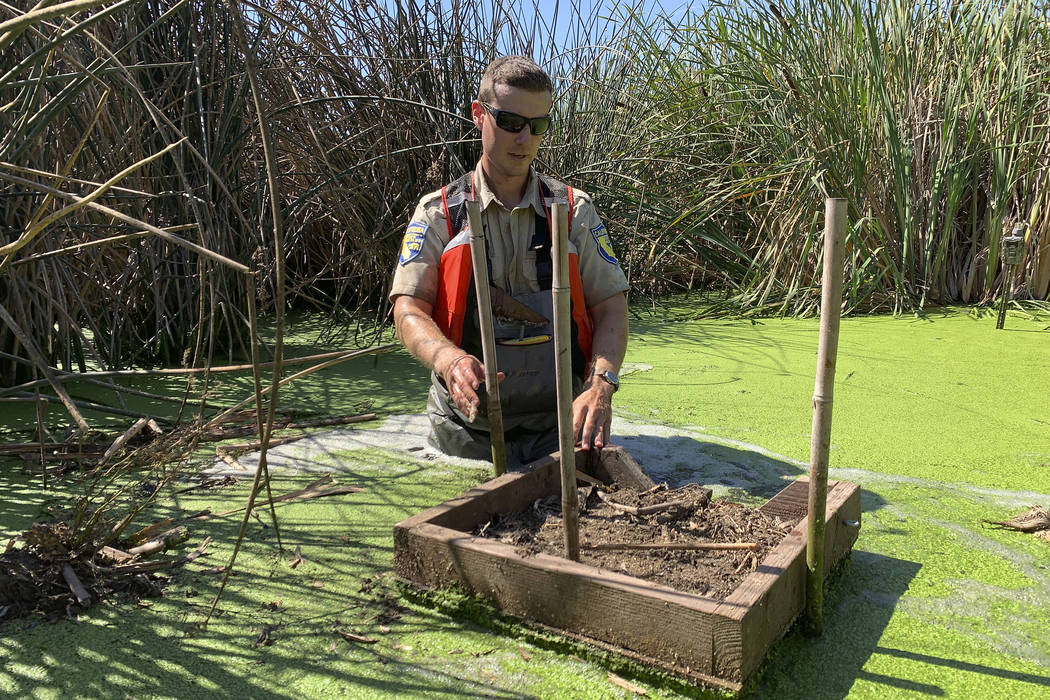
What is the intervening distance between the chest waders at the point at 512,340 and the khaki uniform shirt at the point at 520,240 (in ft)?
0.06

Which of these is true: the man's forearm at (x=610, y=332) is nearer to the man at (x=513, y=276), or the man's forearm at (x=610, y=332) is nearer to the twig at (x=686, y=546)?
the man at (x=513, y=276)

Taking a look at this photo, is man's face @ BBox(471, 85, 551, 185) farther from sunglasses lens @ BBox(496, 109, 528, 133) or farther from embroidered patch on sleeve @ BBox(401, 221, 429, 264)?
embroidered patch on sleeve @ BBox(401, 221, 429, 264)

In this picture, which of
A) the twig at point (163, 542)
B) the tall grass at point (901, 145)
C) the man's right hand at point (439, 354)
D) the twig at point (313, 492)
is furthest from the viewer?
the tall grass at point (901, 145)

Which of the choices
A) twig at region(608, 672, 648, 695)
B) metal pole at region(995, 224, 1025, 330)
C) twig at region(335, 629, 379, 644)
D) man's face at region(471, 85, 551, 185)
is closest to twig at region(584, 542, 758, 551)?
twig at region(608, 672, 648, 695)

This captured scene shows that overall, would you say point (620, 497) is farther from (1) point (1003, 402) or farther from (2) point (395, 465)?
(1) point (1003, 402)

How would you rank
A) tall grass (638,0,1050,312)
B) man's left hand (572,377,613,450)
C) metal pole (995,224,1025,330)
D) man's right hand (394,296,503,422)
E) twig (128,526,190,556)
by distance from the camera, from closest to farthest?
twig (128,526,190,556) < man's right hand (394,296,503,422) < man's left hand (572,377,613,450) < metal pole (995,224,1025,330) < tall grass (638,0,1050,312)

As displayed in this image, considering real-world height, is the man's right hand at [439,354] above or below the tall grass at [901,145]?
below

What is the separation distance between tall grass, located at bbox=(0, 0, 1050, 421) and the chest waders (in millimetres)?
1108

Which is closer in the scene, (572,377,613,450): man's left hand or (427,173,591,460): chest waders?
(572,377,613,450): man's left hand

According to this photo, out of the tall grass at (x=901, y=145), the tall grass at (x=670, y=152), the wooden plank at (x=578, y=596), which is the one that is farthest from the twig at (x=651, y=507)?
the tall grass at (x=901, y=145)

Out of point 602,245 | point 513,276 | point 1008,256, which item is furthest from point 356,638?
point 1008,256

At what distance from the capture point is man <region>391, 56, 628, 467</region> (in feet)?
7.38

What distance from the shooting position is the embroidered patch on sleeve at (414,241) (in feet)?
7.47

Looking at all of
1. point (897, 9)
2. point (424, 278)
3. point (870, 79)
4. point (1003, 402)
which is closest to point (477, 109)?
point (424, 278)
